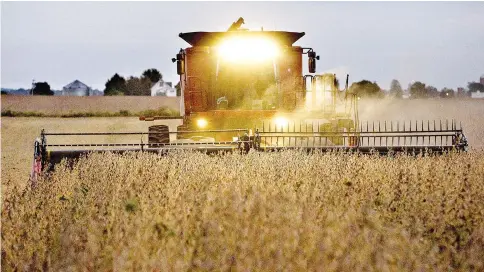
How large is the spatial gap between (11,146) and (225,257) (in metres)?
19.1

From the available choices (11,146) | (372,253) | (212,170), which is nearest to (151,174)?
(212,170)

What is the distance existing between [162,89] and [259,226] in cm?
9060

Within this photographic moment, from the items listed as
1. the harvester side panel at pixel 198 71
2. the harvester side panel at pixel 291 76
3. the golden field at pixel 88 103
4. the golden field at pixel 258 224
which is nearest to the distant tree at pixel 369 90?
the golden field at pixel 88 103

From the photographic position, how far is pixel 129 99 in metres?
55.6

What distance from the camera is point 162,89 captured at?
304ft

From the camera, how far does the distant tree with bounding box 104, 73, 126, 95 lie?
8644 cm

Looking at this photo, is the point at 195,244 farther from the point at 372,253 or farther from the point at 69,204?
the point at 69,204

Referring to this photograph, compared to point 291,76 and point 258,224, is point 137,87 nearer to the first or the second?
point 291,76

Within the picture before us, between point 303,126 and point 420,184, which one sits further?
point 303,126

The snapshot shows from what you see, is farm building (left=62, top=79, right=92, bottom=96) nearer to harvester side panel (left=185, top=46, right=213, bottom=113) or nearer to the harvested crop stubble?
harvester side panel (left=185, top=46, right=213, bottom=113)

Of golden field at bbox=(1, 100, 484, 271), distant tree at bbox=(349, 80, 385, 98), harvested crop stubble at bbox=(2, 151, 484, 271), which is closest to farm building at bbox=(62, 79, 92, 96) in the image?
distant tree at bbox=(349, 80, 385, 98)

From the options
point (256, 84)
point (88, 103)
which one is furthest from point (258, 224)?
point (88, 103)

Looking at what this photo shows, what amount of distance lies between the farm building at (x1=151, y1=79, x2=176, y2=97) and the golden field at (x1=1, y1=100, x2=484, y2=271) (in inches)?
3414

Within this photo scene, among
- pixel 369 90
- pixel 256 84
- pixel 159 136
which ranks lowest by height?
pixel 159 136
